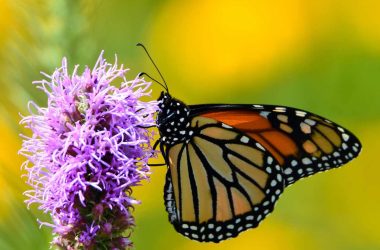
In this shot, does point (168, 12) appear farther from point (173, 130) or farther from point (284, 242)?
point (173, 130)

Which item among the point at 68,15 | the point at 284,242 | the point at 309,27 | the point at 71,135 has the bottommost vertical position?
the point at 71,135

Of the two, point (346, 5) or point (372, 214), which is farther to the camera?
point (346, 5)

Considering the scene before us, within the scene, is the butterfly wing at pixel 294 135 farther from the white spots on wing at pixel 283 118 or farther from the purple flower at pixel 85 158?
the purple flower at pixel 85 158

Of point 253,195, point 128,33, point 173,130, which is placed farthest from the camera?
point 128,33

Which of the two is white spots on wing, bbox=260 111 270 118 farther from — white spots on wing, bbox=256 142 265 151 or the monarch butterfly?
white spots on wing, bbox=256 142 265 151

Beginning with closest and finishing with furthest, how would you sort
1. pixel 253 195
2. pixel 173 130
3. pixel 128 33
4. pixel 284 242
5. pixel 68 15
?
pixel 68 15 → pixel 173 130 → pixel 253 195 → pixel 128 33 → pixel 284 242

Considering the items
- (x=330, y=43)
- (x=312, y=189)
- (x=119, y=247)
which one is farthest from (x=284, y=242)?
(x=119, y=247)

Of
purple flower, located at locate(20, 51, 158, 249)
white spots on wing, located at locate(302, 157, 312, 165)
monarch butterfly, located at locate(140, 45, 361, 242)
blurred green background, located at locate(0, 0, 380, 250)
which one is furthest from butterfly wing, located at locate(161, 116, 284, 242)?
blurred green background, located at locate(0, 0, 380, 250)
